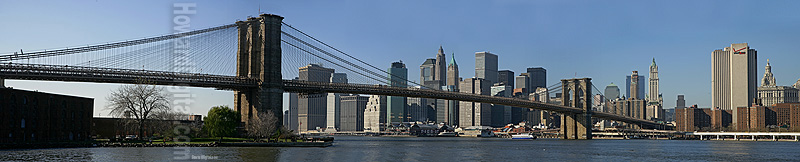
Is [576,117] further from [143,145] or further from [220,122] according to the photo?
[143,145]

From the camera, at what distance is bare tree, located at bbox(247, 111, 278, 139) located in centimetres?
8412

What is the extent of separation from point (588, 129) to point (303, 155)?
4491 inches

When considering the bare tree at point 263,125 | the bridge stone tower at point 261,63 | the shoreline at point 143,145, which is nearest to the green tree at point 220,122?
the bare tree at point 263,125

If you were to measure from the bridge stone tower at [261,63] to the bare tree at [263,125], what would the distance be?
1260 millimetres

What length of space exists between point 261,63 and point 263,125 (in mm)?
8720

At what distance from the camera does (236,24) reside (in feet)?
294

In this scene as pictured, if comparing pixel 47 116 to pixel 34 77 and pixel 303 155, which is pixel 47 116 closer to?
pixel 34 77

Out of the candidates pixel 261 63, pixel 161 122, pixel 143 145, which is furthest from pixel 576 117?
pixel 143 145

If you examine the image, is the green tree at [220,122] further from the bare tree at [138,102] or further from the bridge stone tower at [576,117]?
the bridge stone tower at [576,117]

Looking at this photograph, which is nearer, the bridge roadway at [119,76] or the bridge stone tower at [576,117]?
the bridge roadway at [119,76]

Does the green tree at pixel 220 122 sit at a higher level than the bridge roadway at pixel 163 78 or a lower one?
lower

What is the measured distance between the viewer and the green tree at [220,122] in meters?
84.8

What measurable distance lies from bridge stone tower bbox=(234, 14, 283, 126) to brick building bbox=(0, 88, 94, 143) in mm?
17225

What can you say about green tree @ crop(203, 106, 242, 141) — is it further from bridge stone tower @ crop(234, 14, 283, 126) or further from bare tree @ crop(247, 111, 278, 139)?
bridge stone tower @ crop(234, 14, 283, 126)
